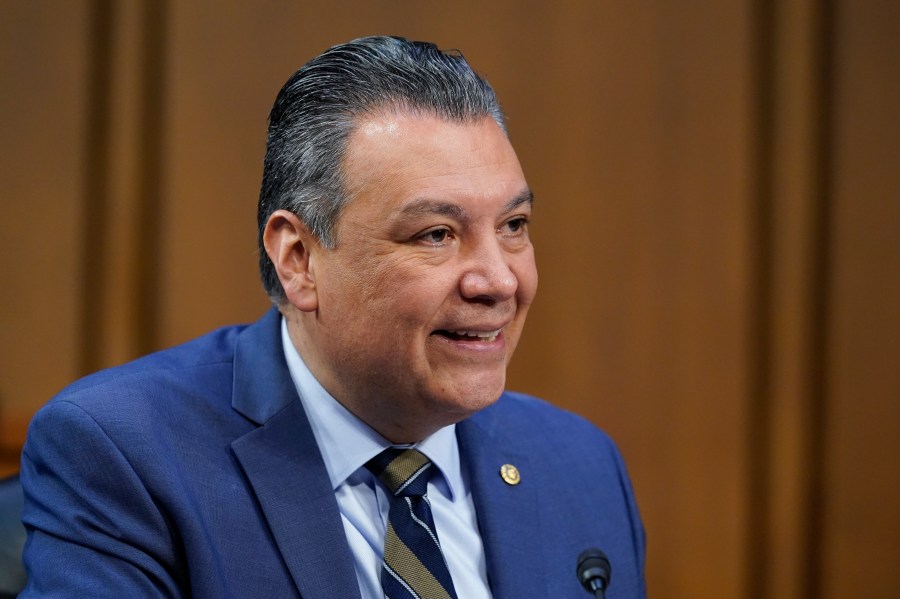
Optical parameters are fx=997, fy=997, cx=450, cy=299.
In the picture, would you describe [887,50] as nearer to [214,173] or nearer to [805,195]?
[805,195]

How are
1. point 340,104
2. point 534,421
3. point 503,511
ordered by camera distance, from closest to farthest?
point 340,104
point 503,511
point 534,421

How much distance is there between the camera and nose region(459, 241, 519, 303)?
53.3 inches

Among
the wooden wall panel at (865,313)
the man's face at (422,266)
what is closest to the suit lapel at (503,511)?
the man's face at (422,266)

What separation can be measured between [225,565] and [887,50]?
6.36ft

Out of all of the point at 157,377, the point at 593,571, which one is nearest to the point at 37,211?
the point at 157,377

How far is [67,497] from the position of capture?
4.11ft

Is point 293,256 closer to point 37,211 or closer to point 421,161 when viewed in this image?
point 421,161

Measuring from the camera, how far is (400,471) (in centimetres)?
146

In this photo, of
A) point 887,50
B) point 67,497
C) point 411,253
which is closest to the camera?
point 67,497

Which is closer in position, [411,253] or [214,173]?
[411,253]

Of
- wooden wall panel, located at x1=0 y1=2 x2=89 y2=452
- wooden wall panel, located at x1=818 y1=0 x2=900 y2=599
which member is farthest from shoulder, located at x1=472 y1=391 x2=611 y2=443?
wooden wall panel, located at x1=0 y1=2 x2=89 y2=452

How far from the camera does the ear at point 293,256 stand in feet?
4.72

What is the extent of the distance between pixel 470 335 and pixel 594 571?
39 centimetres

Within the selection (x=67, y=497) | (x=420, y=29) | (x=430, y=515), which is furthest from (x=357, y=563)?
(x=420, y=29)
